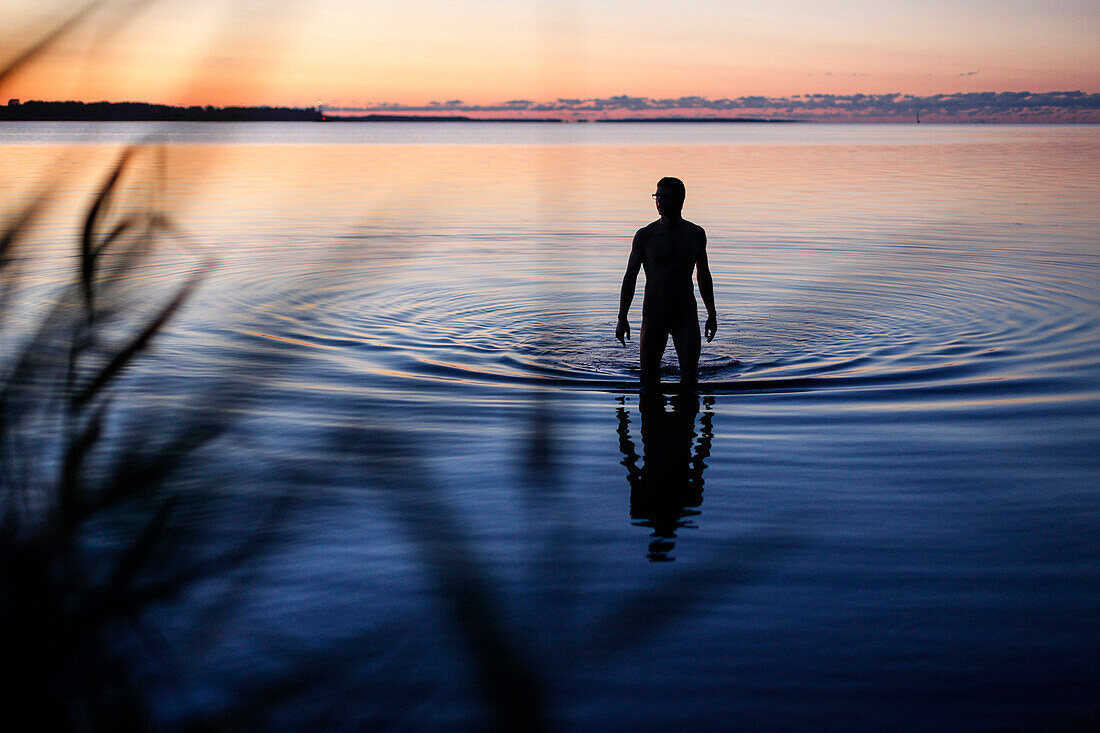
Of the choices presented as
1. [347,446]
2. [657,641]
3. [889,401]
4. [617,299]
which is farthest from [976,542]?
[617,299]

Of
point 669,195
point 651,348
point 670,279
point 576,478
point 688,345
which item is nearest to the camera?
point 576,478

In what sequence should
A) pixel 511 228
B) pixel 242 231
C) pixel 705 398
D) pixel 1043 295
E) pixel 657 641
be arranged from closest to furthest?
pixel 657 641 < pixel 705 398 < pixel 1043 295 < pixel 242 231 < pixel 511 228

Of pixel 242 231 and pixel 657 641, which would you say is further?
pixel 242 231

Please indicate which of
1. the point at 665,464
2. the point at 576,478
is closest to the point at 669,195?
the point at 665,464

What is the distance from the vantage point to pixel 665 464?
23.4 ft

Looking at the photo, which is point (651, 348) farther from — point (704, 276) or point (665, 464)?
point (665, 464)

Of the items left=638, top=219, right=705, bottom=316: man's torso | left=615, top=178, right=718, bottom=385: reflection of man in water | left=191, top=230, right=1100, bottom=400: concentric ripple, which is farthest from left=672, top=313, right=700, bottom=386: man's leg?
left=191, top=230, right=1100, bottom=400: concentric ripple

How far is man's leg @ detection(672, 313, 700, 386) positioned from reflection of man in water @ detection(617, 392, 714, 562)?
0.40 m

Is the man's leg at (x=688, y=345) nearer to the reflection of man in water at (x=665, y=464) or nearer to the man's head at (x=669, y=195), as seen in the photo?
the reflection of man in water at (x=665, y=464)

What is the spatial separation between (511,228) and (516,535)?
19.8 m

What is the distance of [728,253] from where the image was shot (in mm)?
20031

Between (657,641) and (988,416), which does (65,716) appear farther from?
(988,416)

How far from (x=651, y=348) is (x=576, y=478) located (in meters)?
3.08

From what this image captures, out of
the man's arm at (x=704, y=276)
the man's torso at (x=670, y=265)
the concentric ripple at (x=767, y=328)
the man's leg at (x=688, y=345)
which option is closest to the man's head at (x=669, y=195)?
the man's torso at (x=670, y=265)
